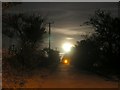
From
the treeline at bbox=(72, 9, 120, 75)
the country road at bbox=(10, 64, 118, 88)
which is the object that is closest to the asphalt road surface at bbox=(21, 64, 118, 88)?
the country road at bbox=(10, 64, 118, 88)

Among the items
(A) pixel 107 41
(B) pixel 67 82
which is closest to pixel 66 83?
(B) pixel 67 82

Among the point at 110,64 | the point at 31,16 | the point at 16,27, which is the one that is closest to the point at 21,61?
the point at 110,64

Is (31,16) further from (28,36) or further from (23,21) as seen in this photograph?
(28,36)

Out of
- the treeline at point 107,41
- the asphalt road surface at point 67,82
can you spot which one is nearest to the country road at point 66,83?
the asphalt road surface at point 67,82

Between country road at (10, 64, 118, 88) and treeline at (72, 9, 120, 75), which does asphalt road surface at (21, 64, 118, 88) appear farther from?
treeline at (72, 9, 120, 75)

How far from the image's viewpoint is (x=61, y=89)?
16.5 metres

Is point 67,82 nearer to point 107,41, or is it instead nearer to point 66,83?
point 66,83

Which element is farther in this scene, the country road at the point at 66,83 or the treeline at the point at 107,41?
the treeline at the point at 107,41

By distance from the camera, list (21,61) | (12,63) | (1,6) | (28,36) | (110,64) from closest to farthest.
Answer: (1,6)
(12,63)
(21,61)
(110,64)
(28,36)

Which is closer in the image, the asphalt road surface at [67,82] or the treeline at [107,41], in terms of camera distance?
the asphalt road surface at [67,82]

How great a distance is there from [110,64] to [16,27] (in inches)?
580

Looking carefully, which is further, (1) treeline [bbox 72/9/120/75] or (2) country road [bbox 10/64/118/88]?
(1) treeline [bbox 72/9/120/75]

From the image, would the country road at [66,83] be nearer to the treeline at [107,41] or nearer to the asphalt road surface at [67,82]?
the asphalt road surface at [67,82]

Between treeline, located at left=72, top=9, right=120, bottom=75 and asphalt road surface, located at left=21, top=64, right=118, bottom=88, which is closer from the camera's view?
asphalt road surface, located at left=21, top=64, right=118, bottom=88
